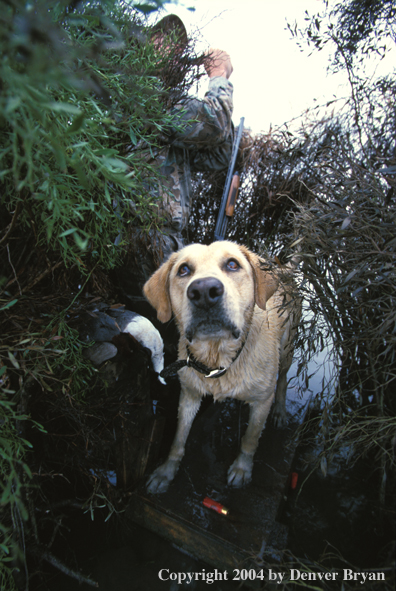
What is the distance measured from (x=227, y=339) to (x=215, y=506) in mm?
1176

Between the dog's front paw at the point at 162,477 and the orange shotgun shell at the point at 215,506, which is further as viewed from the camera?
the dog's front paw at the point at 162,477

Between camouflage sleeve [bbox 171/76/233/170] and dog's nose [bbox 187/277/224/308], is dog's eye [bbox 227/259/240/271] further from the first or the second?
camouflage sleeve [bbox 171/76/233/170]

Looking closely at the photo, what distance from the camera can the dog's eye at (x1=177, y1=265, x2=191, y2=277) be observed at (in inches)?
82.8

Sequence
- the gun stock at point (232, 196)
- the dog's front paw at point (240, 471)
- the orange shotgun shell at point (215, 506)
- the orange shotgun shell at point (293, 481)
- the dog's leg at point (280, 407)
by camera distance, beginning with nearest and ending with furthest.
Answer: the orange shotgun shell at point (215, 506), the dog's front paw at point (240, 471), the orange shotgun shell at point (293, 481), the dog's leg at point (280, 407), the gun stock at point (232, 196)

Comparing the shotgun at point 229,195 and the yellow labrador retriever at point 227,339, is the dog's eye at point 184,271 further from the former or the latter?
the shotgun at point 229,195

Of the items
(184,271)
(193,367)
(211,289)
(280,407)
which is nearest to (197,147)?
(184,271)

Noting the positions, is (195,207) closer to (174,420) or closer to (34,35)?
(174,420)

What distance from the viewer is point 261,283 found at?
7.16 ft

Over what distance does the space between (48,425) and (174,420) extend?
1.63 meters

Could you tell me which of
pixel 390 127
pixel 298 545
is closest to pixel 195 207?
pixel 390 127

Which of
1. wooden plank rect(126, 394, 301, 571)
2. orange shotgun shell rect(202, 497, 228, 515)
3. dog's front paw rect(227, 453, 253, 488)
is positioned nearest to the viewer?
wooden plank rect(126, 394, 301, 571)

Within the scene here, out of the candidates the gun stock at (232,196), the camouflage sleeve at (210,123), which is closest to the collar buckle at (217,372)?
the gun stock at (232,196)

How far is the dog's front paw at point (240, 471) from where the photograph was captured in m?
2.20

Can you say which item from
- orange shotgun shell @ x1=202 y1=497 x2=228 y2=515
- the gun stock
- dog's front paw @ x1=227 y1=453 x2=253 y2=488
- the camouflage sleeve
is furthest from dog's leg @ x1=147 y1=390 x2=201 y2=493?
the camouflage sleeve
